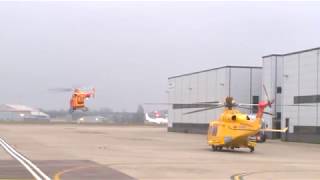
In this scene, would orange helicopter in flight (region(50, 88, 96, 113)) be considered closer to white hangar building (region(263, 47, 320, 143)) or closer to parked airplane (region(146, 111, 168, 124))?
white hangar building (region(263, 47, 320, 143))

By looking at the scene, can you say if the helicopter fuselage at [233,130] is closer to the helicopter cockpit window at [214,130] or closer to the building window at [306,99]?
the helicopter cockpit window at [214,130]

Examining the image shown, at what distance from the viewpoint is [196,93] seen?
89.8m

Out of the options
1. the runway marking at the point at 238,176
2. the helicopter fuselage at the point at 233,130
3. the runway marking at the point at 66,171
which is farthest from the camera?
the helicopter fuselage at the point at 233,130

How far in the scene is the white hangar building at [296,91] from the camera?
191 feet

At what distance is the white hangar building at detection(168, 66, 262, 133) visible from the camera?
78.1 meters

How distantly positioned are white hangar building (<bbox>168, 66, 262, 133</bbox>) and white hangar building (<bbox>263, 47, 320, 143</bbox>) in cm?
885

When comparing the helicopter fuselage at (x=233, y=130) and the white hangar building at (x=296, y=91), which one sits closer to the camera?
the helicopter fuselage at (x=233, y=130)

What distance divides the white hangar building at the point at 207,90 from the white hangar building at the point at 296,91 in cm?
885

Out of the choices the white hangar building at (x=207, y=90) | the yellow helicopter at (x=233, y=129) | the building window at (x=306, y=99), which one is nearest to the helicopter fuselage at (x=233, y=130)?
the yellow helicopter at (x=233, y=129)

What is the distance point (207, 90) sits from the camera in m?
85.4

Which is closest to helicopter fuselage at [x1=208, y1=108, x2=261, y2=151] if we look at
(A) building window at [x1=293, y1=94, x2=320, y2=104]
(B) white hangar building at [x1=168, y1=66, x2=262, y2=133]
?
(A) building window at [x1=293, y1=94, x2=320, y2=104]

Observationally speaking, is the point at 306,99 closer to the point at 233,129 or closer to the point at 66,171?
the point at 233,129

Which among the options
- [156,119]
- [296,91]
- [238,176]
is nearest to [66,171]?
[238,176]

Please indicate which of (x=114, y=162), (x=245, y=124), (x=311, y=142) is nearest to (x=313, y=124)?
(x=311, y=142)
